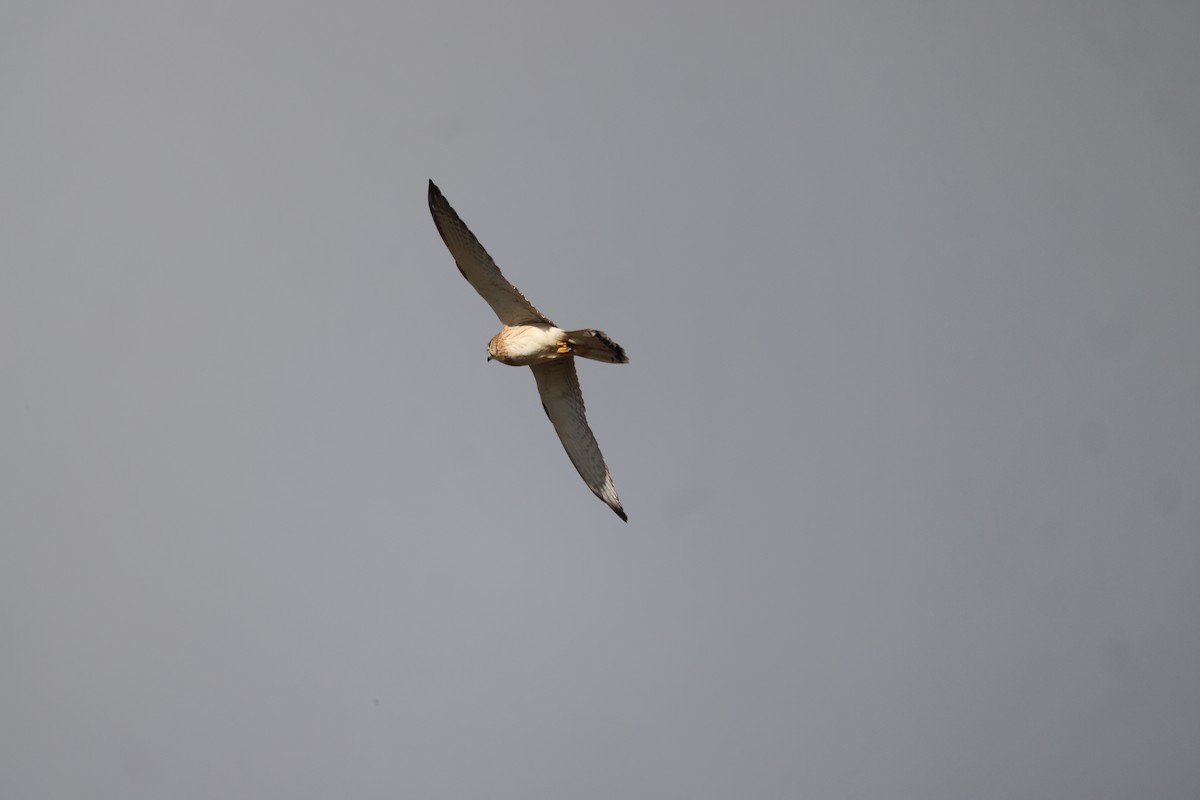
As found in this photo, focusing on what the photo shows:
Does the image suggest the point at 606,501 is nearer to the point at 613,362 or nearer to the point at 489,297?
the point at 613,362

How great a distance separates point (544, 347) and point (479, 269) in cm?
61

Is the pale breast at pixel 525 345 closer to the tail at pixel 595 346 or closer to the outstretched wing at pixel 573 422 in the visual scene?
the tail at pixel 595 346

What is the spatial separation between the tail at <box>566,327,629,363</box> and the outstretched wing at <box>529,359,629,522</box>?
1.40 feet

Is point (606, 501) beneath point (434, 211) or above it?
beneath

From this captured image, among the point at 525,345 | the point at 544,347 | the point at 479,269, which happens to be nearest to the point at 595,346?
the point at 544,347

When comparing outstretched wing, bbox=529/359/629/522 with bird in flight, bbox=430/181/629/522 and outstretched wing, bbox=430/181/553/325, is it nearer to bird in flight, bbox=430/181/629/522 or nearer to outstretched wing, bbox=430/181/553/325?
bird in flight, bbox=430/181/629/522

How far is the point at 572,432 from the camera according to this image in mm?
7242

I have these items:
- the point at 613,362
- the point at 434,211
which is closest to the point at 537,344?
the point at 613,362

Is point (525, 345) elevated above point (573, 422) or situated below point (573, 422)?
above

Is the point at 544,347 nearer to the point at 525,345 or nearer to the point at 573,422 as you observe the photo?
the point at 525,345

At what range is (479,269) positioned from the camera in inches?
260

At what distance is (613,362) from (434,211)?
1375 millimetres

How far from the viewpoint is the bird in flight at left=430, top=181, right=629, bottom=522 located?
644 cm

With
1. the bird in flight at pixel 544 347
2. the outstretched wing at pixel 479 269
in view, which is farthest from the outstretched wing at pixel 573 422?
the outstretched wing at pixel 479 269
